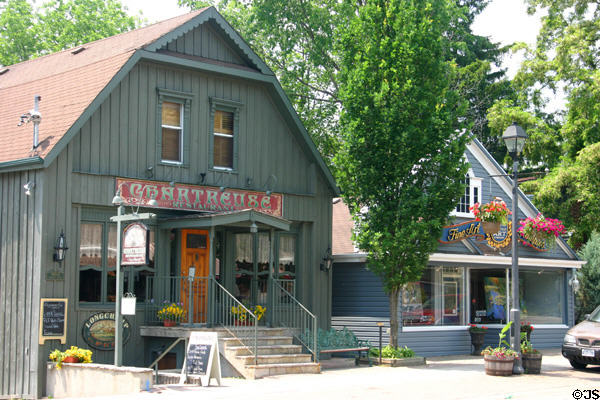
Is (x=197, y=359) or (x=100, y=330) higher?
(x=100, y=330)

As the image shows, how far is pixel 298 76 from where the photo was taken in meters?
32.5

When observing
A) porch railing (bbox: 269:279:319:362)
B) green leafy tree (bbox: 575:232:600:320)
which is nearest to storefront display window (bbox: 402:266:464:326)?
porch railing (bbox: 269:279:319:362)

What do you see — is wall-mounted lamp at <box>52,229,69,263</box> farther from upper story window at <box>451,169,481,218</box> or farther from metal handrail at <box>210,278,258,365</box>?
upper story window at <box>451,169,481,218</box>

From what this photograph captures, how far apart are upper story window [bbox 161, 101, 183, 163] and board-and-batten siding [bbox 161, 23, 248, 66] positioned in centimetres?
130

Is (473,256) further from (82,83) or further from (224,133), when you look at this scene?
(82,83)

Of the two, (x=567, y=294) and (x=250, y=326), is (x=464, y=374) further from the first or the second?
(x=567, y=294)

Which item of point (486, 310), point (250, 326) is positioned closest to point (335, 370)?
point (250, 326)

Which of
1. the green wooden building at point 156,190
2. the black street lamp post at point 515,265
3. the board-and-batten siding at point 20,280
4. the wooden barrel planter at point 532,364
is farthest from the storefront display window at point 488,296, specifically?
the board-and-batten siding at point 20,280

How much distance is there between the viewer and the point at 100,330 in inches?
667

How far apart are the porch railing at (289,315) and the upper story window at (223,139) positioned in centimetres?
309

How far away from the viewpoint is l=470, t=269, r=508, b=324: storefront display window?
24.3 meters

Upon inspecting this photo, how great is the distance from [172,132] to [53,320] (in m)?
5.10

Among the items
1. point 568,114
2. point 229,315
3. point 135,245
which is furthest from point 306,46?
point 135,245

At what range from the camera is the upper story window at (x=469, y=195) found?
79.7ft
